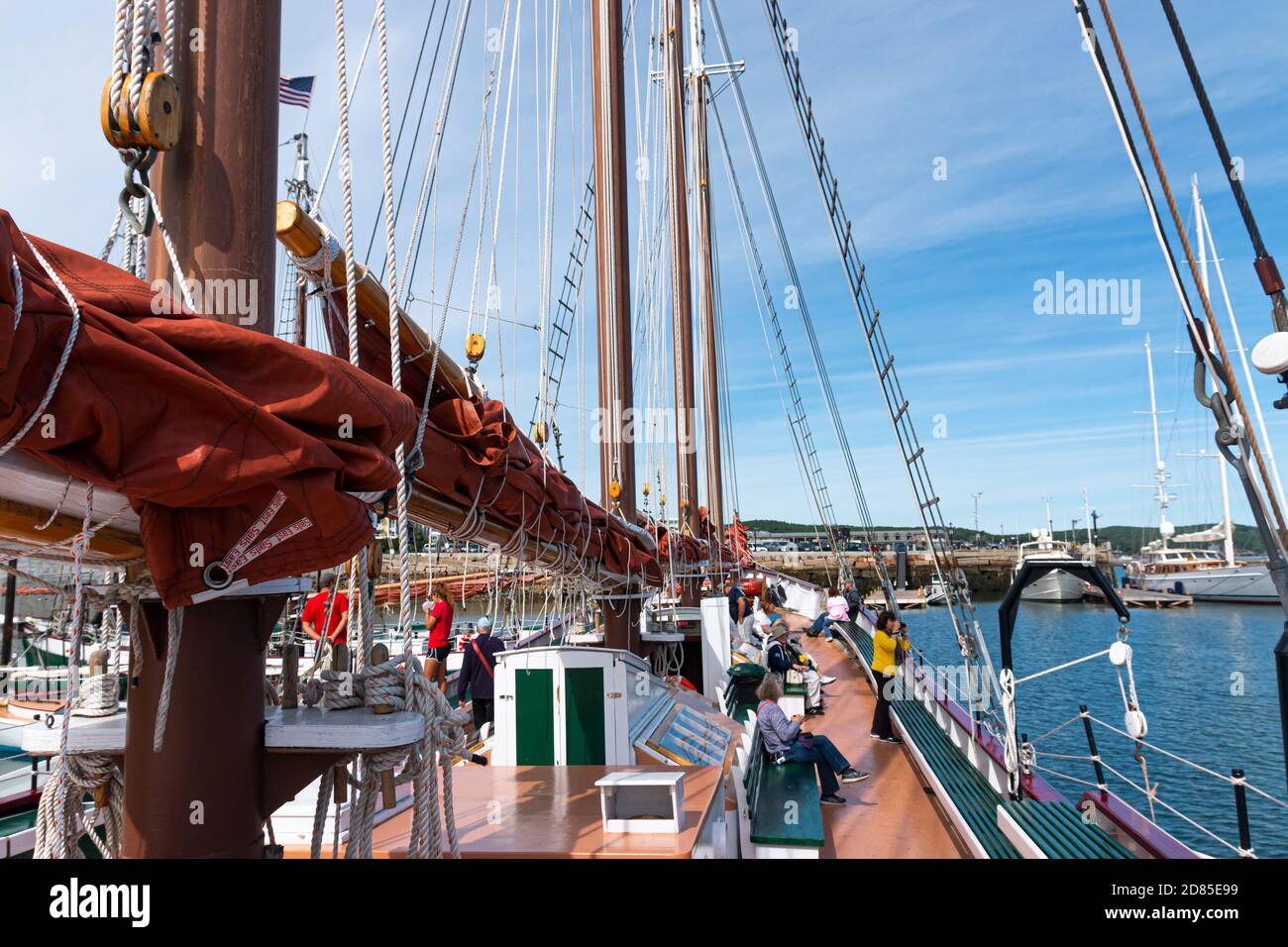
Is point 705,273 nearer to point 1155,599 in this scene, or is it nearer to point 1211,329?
point 1211,329

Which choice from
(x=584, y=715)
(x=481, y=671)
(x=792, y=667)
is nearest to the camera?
(x=584, y=715)

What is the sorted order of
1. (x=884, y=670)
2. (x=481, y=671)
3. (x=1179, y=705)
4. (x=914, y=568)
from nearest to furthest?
(x=481, y=671), (x=884, y=670), (x=1179, y=705), (x=914, y=568)

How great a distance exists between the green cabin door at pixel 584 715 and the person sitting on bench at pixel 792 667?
4543mm

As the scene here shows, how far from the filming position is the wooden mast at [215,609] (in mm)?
2150

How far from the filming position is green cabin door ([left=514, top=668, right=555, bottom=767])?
609 centimetres

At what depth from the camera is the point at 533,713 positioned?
6.12m

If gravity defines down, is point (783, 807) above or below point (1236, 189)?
below

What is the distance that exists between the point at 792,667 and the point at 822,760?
178 inches

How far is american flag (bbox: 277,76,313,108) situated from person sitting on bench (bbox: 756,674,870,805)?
463 inches

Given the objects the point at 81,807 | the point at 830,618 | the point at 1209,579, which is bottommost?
the point at 1209,579

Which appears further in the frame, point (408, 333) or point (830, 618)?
point (830, 618)

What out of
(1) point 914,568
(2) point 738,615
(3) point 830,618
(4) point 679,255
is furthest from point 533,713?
(1) point 914,568

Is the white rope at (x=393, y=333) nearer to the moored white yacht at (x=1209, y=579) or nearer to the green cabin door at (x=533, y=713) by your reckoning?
the green cabin door at (x=533, y=713)

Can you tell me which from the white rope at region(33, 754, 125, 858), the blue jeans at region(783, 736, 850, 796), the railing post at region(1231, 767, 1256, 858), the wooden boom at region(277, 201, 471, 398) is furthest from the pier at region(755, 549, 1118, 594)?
the white rope at region(33, 754, 125, 858)
